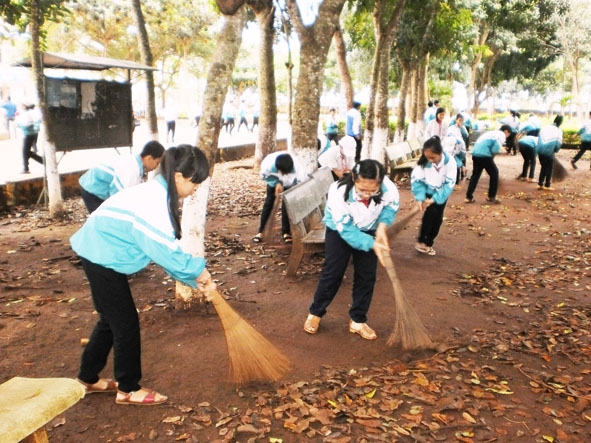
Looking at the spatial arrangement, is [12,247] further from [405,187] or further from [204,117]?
[405,187]

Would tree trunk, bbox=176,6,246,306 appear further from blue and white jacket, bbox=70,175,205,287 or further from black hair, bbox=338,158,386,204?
blue and white jacket, bbox=70,175,205,287

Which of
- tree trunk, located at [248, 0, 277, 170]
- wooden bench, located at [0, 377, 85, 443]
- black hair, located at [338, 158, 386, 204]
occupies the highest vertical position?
tree trunk, located at [248, 0, 277, 170]

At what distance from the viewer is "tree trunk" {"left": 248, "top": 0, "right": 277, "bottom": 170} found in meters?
10.5

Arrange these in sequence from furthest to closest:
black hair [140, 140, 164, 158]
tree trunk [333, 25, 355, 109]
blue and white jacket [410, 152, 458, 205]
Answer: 1. tree trunk [333, 25, 355, 109]
2. blue and white jacket [410, 152, 458, 205]
3. black hair [140, 140, 164, 158]

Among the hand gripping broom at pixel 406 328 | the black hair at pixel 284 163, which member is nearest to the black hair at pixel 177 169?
the hand gripping broom at pixel 406 328

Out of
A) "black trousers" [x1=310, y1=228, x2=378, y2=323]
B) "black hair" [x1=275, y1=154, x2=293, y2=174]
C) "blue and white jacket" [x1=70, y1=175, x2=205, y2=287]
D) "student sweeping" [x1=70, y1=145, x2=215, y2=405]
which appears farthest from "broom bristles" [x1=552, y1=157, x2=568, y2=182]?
"blue and white jacket" [x1=70, y1=175, x2=205, y2=287]

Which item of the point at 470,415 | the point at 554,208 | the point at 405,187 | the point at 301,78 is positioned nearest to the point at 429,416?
the point at 470,415

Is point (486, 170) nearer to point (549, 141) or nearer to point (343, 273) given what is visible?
point (549, 141)

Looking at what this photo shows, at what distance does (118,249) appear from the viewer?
2.79m

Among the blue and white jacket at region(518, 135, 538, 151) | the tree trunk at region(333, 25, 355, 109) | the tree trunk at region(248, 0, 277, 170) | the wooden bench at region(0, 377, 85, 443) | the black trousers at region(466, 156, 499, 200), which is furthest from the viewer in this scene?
the tree trunk at region(333, 25, 355, 109)

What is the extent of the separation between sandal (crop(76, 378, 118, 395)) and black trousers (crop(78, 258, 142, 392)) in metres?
0.04

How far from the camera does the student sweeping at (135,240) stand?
8.81 feet

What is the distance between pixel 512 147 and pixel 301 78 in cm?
1454

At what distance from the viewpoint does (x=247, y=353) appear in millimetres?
3404
